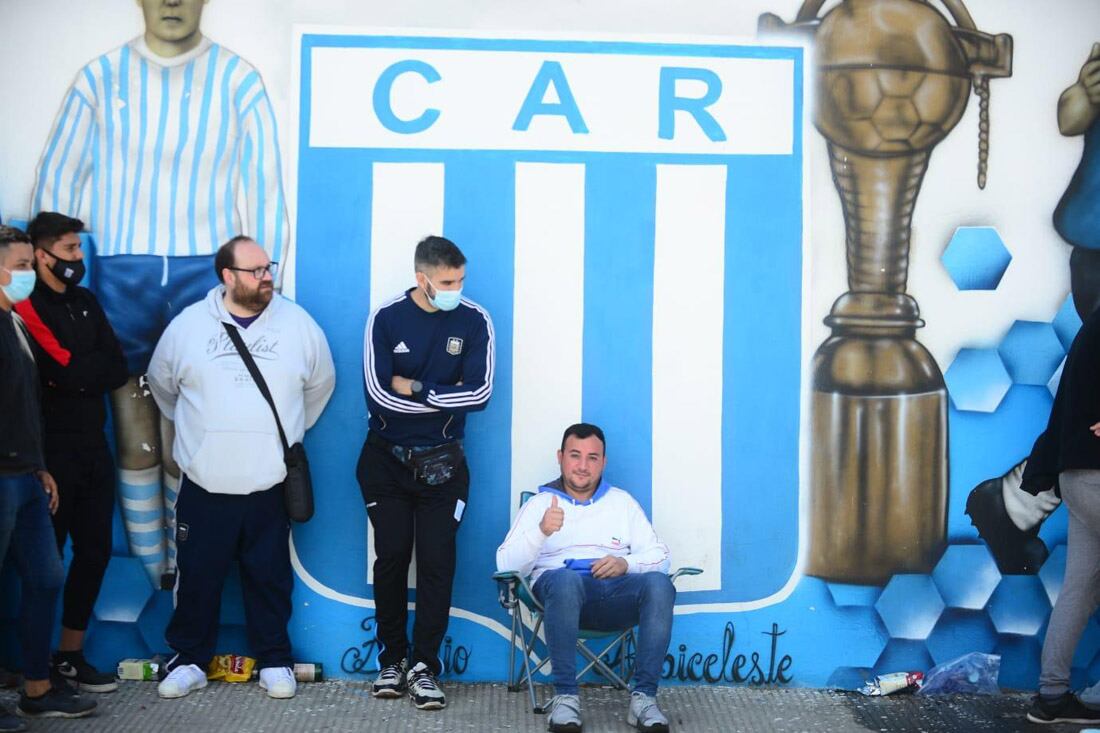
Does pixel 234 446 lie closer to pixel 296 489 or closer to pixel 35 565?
pixel 296 489

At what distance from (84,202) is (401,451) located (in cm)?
177

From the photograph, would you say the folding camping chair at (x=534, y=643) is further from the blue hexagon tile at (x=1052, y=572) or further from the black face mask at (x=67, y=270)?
the black face mask at (x=67, y=270)

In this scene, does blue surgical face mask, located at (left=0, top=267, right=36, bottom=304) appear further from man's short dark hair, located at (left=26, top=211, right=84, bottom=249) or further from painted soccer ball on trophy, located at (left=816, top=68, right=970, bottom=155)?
painted soccer ball on trophy, located at (left=816, top=68, right=970, bottom=155)

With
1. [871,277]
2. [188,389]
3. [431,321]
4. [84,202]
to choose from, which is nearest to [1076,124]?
[871,277]

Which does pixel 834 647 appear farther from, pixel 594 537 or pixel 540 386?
pixel 540 386

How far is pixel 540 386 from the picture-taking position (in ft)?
17.5

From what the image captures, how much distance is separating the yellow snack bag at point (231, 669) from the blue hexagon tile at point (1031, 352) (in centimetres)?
350

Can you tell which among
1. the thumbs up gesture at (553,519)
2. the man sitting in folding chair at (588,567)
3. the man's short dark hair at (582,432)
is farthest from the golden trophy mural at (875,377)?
the thumbs up gesture at (553,519)

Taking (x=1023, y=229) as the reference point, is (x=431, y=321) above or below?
below

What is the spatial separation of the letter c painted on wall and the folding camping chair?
5.40ft

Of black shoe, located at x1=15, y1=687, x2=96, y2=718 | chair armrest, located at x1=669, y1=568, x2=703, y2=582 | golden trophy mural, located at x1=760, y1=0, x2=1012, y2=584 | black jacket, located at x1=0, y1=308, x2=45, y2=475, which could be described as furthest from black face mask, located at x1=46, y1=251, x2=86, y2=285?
golden trophy mural, located at x1=760, y1=0, x2=1012, y2=584

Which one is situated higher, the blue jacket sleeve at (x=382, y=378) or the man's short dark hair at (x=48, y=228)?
the man's short dark hair at (x=48, y=228)

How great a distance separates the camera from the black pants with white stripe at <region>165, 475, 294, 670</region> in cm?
498

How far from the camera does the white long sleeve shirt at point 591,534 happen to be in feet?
16.3
